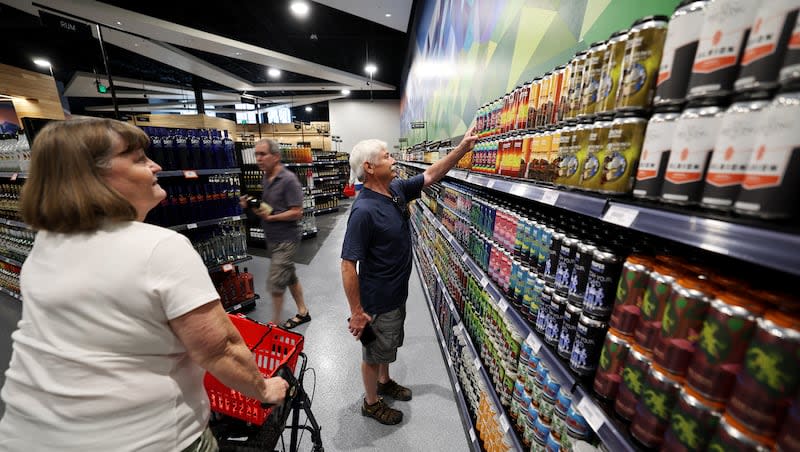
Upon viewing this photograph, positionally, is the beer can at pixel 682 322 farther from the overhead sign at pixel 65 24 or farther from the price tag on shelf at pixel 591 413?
the overhead sign at pixel 65 24

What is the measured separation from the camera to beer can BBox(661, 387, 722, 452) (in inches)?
23.7

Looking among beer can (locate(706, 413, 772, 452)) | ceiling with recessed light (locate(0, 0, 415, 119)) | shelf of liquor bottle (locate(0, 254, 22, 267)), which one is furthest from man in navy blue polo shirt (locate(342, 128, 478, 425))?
shelf of liquor bottle (locate(0, 254, 22, 267))

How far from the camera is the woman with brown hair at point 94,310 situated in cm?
82

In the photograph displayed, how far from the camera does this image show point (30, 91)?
7367mm

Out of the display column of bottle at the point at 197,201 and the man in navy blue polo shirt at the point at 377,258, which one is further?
the display column of bottle at the point at 197,201

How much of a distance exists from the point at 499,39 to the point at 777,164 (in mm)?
2348

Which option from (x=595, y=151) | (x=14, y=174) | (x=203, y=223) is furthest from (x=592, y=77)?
(x=14, y=174)

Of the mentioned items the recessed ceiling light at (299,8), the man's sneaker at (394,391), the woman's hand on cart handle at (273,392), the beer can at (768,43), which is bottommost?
the man's sneaker at (394,391)

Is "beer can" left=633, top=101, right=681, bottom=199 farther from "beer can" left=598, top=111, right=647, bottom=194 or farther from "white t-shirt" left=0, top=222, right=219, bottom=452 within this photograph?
"white t-shirt" left=0, top=222, right=219, bottom=452

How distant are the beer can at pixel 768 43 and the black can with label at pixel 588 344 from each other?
0.63 m

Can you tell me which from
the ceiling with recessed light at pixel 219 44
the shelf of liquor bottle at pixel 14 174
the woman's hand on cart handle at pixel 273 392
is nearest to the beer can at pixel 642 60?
the woman's hand on cart handle at pixel 273 392

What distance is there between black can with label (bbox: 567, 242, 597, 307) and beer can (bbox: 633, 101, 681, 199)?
0.74 feet

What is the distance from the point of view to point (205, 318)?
0.90m

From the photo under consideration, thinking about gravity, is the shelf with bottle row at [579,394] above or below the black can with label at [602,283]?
below
